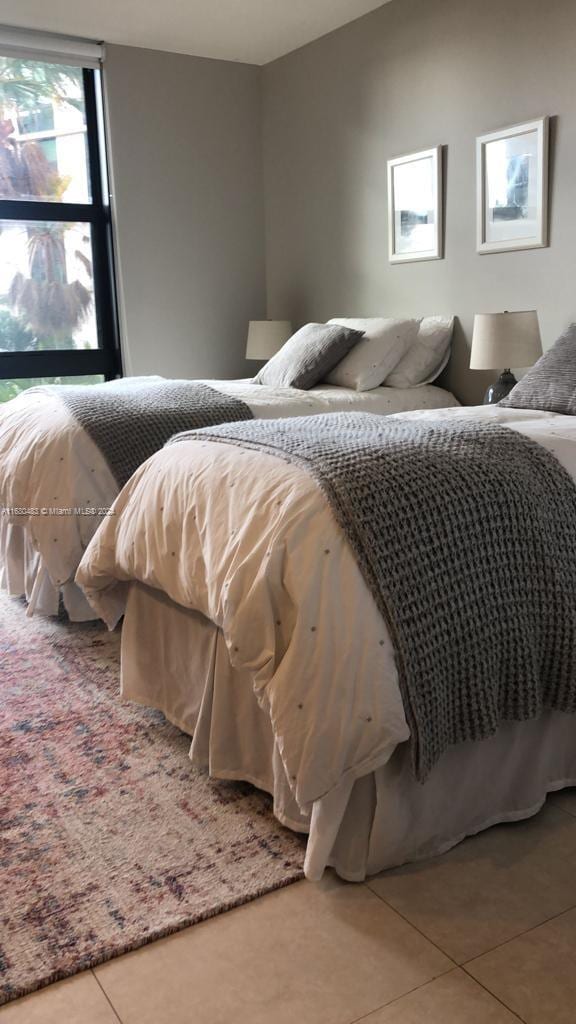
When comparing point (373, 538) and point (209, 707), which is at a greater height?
point (373, 538)

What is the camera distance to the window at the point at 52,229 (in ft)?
16.1

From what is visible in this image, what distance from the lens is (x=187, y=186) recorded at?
5.31 metres

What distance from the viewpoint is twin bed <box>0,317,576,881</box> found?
1479mm

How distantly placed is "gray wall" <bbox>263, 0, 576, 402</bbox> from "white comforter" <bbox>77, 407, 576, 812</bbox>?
2.35 meters

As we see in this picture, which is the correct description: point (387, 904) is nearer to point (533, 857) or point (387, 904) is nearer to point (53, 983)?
point (533, 857)

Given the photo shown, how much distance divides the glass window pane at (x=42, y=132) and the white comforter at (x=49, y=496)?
218 centimetres

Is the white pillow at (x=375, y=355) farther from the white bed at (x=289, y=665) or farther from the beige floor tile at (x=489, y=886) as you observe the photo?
the beige floor tile at (x=489, y=886)

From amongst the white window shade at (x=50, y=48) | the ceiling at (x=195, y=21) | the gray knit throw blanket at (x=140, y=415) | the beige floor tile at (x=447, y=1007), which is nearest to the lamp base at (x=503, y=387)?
the gray knit throw blanket at (x=140, y=415)

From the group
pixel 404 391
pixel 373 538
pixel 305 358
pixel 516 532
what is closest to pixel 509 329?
pixel 404 391

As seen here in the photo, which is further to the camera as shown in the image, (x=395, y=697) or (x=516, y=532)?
(x=516, y=532)

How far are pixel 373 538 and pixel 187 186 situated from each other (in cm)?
433

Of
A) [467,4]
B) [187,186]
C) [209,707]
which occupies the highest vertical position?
[467,4]

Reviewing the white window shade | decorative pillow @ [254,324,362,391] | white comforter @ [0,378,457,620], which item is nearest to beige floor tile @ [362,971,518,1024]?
white comforter @ [0,378,457,620]

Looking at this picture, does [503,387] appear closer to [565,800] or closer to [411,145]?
[411,145]
